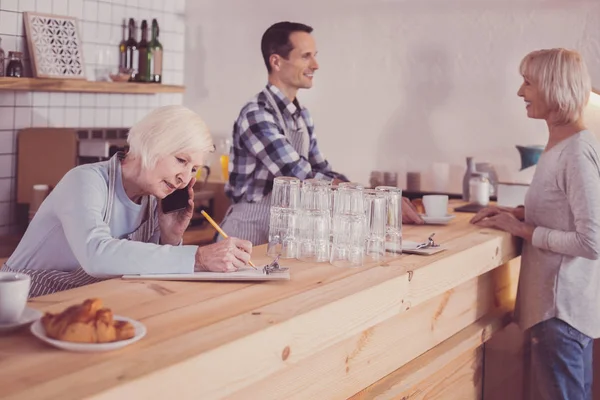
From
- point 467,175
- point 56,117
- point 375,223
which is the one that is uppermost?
point 56,117

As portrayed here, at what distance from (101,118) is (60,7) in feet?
2.36

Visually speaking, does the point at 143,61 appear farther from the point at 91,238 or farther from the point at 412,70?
the point at 91,238

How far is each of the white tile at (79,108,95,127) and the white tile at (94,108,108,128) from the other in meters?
0.03

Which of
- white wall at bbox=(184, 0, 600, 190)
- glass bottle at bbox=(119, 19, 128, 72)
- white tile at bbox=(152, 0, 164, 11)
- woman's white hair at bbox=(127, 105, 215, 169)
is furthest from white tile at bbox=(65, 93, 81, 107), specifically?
woman's white hair at bbox=(127, 105, 215, 169)

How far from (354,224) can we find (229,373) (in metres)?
0.93

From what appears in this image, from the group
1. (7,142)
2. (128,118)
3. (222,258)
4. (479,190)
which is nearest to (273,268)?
(222,258)

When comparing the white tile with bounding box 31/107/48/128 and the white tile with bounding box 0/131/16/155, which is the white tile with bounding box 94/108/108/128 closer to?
the white tile with bounding box 31/107/48/128

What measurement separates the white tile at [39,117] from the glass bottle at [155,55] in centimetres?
75

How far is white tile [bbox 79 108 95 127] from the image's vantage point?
4934mm

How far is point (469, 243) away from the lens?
2979mm

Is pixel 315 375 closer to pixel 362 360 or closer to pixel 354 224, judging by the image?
pixel 362 360

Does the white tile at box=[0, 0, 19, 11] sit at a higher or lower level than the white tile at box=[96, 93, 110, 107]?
higher

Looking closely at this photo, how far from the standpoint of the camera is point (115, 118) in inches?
205

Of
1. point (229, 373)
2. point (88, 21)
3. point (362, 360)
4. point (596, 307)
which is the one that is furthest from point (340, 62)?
point (229, 373)
